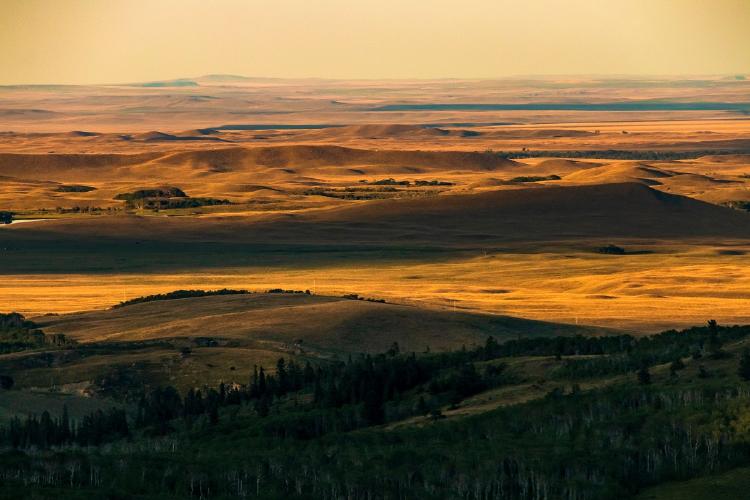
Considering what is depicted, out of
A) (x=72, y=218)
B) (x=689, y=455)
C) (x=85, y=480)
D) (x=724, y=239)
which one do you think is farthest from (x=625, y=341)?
(x=72, y=218)

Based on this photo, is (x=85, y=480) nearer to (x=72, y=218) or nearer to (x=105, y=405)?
(x=105, y=405)

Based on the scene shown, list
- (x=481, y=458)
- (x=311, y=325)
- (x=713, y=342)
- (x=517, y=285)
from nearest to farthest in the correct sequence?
(x=481, y=458) < (x=713, y=342) < (x=311, y=325) < (x=517, y=285)

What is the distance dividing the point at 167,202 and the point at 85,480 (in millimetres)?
130324

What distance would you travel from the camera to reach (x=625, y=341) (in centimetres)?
6838

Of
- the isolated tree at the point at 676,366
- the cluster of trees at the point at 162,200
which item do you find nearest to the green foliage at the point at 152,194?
the cluster of trees at the point at 162,200

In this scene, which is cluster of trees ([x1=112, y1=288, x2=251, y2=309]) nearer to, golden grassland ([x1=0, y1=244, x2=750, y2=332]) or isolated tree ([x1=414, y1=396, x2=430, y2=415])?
golden grassland ([x1=0, y1=244, x2=750, y2=332])

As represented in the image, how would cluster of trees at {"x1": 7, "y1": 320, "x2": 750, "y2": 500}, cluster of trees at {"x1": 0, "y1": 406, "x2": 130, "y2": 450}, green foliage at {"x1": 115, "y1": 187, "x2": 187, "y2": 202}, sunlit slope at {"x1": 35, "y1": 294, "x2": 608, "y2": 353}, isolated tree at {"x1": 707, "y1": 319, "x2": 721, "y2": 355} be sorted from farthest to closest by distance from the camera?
green foliage at {"x1": 115, "y1": 187, "x2": 187, "y2": 202} → sunlit slope at {"x1": 35, "y1": 294, "x2": 608, "y2": 353} → isolated tree at {"x1": 707, "y1": 319, "x2": 721, "y2": 355} → cluster of trees at {"x1": 0, "y1": 406, "x2": 130, "y2": 450} → cluster of trees at {"x1": 7, "y1": 320, "x2": 750, "y2": 500}

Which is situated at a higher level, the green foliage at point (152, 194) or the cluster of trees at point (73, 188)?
the green foliage at point (152, 194)

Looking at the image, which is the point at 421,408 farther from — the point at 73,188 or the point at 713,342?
the point at 73,188

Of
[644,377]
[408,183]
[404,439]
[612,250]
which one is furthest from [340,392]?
[408,183]

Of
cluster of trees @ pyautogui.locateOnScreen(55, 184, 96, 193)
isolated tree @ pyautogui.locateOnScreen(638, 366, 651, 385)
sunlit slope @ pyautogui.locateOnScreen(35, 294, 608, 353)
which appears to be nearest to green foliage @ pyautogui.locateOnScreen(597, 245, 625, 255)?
sunlit slope @ pyautogui.locateOnScreen(35, 294, 608, 353)

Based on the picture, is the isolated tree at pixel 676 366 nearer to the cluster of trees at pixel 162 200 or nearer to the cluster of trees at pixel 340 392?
the cluster of trees at pixel 340 392

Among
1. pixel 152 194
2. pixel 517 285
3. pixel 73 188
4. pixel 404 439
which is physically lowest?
Answer: pixel 73 188

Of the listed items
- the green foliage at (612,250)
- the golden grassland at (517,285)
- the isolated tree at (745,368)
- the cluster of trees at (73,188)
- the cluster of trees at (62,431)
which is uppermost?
the isolated tree at (745,368)
